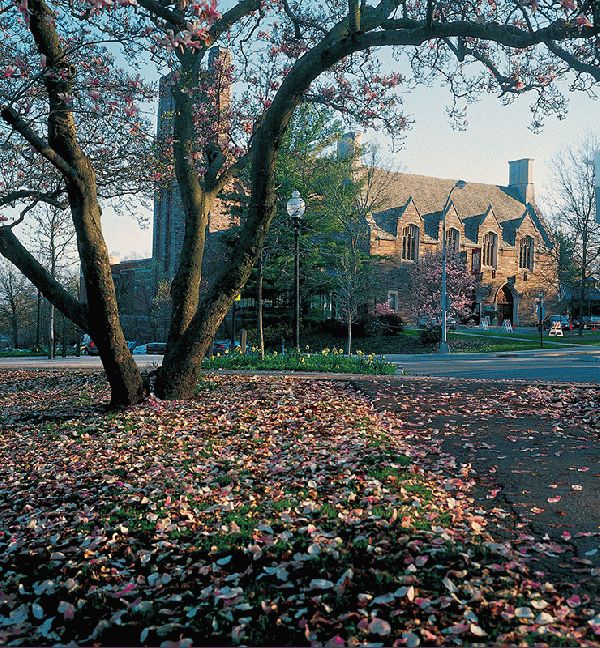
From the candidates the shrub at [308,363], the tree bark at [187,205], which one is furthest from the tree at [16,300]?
the tree bark at [187,205]

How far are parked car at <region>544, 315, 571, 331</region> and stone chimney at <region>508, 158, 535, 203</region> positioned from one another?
14.7 metres

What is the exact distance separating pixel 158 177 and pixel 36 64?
4.25m

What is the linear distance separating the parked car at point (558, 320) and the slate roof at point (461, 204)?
6.80m

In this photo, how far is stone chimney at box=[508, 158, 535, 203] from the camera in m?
64.2

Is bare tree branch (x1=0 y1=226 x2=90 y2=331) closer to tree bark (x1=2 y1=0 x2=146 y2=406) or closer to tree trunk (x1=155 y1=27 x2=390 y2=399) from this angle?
tree bark (x1=2 y1=0 x2=146 y2=406)

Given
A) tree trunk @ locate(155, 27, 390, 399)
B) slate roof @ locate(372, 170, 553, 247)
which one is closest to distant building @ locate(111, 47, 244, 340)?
slate roof @ locate(372, 170, 553, 247)

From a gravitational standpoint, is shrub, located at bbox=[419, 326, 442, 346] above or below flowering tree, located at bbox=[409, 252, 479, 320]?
below

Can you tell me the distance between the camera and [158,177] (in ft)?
50.0

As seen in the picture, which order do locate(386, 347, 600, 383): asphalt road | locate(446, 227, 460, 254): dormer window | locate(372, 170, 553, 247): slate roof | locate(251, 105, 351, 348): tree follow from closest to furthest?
1. locate(386, 347, 600, 383): asphalt road
2. locate(251, 105, 351, 348): tree
3. locate(372, 170, 553, 247): slate roof
4. locate(446, 227, 460, 254): dormer window

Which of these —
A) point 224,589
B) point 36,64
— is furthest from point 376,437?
point 36,64

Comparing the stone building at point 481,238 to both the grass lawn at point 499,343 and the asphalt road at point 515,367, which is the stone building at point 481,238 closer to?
the grass lawn at point 499,343

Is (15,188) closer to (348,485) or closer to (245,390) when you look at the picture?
(245,390)

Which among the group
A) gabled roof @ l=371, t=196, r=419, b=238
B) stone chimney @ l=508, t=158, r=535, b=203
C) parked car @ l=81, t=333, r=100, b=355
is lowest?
parked car @ l=81, t=333, r=100, b=355

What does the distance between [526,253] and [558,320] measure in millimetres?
10359
